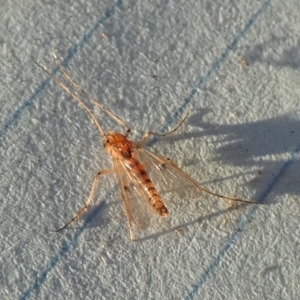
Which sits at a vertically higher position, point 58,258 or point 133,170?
point 133,170

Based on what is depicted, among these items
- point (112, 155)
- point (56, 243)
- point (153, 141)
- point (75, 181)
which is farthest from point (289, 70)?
point (56, 243)

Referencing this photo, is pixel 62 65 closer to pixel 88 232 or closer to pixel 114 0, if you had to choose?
pixel 114 0

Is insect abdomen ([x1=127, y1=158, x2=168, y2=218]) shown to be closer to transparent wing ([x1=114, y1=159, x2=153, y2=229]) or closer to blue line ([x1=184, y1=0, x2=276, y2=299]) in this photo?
transparent wing ([x1=114, y1=159, x2=153, y2=229])

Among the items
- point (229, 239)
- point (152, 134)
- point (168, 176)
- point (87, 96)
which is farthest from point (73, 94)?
point (229, 239)

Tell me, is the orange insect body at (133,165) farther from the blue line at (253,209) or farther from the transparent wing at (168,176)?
the blue line at (253,209)

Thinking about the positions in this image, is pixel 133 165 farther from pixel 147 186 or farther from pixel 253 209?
pixel 253 209

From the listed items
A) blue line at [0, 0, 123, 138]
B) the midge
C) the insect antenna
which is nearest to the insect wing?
the midge
